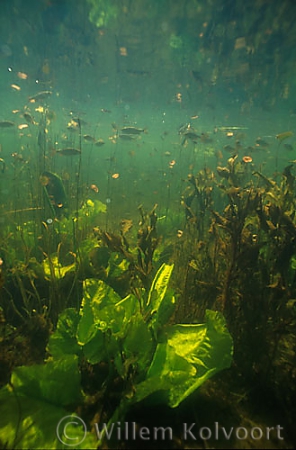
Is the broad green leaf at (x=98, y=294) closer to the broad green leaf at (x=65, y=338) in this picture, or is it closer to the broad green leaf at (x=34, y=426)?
the broad green leaf at (x=65, y=338)

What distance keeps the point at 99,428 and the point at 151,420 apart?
0.39 meters

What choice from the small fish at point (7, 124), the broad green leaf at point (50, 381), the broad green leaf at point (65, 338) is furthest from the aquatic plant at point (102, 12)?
the broad green leaf at point (50, 381)

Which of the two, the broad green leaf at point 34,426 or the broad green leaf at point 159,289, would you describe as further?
the broad green leaf at point 159,289

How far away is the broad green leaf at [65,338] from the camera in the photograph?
Answer: 2.34 m

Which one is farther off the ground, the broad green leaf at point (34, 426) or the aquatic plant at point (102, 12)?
the aquatic plant at point (102, 12)

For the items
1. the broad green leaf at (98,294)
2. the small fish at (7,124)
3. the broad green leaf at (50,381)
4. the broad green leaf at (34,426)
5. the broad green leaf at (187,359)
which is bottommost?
the broad green leaf at (34,426)

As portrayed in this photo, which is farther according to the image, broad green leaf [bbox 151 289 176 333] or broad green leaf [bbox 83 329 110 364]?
broad green leaf [bbox 151 289 176 333]

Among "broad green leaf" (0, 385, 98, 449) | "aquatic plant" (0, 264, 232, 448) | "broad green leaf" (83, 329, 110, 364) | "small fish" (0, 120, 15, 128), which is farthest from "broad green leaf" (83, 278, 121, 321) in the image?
"small fish" (0, 120, 15, 128)

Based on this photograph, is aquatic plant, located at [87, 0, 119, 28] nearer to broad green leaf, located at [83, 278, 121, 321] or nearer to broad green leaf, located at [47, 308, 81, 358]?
broad green leaf, located at [83, 278, 121, 321]

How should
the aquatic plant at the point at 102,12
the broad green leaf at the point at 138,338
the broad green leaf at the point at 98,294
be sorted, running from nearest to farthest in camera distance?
1. the broad green leaf at the point at 138,338
2. the broad green leaf at the point at 98,294
3. the aquatic plant at the point at 102,12

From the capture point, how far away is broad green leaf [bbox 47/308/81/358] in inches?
92.0

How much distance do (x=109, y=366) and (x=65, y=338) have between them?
1.70ft

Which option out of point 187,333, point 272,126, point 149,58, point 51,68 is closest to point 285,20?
point 149,58

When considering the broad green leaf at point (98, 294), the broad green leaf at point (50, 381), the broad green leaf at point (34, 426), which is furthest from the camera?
the broad green leaf at point (98, 294)
